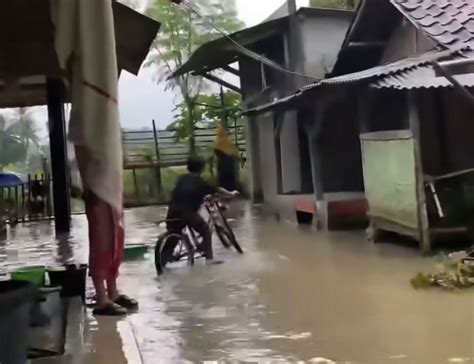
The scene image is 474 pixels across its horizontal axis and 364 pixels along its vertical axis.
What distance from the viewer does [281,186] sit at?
13766 millimetres

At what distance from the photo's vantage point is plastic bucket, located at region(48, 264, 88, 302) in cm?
537

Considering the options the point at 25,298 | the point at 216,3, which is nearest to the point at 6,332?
the point at 25,298

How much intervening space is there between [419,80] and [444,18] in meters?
1.53

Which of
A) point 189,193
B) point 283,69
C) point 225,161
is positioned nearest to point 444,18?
point 189,193

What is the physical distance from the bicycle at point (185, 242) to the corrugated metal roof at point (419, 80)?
2075 millimetres

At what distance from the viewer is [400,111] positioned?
32.8ft

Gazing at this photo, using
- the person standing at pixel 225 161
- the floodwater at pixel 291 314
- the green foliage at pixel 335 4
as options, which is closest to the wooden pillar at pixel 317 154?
the person standing at pixel 225 161

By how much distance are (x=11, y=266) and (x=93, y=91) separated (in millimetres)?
4631

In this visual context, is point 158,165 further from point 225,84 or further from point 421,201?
point 421,201

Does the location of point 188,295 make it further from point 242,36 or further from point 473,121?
point 242,36

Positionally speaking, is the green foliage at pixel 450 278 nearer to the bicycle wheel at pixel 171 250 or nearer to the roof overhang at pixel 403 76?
the roof overhang at pixel 403 76

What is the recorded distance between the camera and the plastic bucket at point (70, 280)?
211 inches

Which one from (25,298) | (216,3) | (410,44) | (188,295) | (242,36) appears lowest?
(188,295)

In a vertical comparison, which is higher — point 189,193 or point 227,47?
point 227,47
